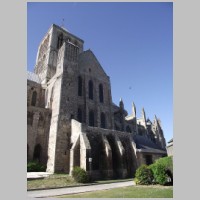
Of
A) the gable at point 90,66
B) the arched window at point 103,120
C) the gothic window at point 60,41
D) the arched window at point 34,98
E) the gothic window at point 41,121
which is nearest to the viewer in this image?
the gothic window at point 41,121

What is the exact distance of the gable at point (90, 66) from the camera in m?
33.2

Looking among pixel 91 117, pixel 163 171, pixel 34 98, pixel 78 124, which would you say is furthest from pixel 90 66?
pixel 163 171

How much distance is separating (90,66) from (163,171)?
23787 mm

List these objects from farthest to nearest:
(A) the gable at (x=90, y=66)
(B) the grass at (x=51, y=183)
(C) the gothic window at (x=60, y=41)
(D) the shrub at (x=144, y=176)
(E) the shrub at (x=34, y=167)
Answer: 1. (C) the gothic window at (x=60, y=41)
2. (A) the gable at (x=90, y=66)
3. (E) the shrub at (x=34, y=167)
4. (D) the shrub at (x=144, y=176)
5. (B) the grass at (x=51, y=183)

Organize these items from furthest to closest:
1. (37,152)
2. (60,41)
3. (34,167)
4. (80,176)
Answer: (60,41) < (37,152) < (34,167) < (80,176)

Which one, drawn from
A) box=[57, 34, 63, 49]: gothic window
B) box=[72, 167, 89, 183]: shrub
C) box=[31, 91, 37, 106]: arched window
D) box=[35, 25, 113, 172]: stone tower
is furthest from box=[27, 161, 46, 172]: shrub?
box=[57, 34, 63, 49]: gothic window

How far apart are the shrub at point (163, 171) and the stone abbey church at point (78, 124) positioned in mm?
6604

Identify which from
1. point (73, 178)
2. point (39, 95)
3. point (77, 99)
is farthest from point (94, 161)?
point (39, 95)

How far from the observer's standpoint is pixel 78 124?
2284 centimetres

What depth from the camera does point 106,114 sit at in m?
32.9

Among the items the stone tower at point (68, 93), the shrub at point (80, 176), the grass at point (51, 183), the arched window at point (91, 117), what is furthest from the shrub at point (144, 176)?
the arched window at point (91, 117)

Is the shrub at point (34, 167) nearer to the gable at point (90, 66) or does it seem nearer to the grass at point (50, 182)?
the grass at point (50, 182)

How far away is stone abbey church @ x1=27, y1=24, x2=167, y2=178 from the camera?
2195 cm

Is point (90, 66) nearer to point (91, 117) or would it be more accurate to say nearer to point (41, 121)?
point (91, 117)
